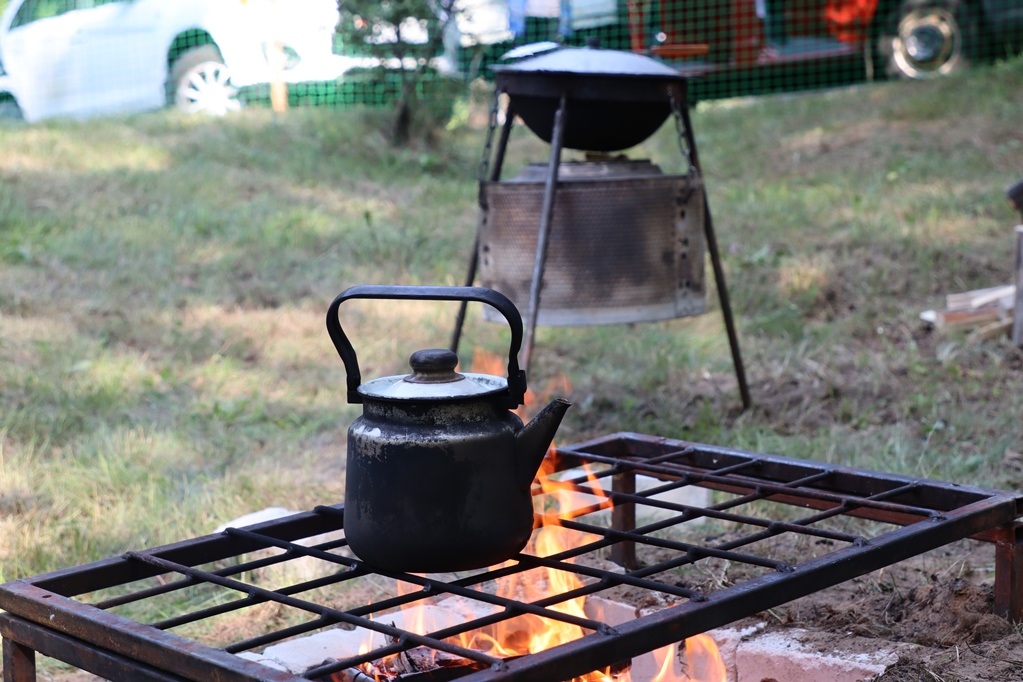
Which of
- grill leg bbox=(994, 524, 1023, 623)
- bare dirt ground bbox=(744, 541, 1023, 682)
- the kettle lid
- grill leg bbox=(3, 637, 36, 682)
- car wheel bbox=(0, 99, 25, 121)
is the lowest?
bare dirt ground bbox=(744, 541, 1023, 682)

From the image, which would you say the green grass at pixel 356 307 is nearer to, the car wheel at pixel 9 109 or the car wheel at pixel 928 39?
the car wheel at pixel 928 39

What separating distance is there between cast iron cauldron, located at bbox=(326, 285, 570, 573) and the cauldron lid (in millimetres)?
2438

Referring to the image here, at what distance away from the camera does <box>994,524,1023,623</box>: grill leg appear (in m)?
2.49

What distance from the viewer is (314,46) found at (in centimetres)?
1009

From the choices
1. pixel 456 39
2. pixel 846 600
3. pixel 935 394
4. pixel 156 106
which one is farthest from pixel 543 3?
pixel 846 600

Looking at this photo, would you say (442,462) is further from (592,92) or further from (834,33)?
(834,33)

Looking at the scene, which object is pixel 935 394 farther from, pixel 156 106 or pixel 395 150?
pixel 156 106

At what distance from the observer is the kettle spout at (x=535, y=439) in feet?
6.14

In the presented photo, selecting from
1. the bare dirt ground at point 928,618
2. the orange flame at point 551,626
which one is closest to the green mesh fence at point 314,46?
the orange flame at point 551,626

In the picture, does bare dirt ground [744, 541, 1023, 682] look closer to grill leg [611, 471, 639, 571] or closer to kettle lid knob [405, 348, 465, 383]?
grill leg [611, 471, 639, 571]

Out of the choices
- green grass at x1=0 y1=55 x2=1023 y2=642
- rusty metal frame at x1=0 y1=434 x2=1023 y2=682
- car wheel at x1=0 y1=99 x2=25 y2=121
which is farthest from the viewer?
car wheel at x1=0 y1=99 x2=25 y2=121

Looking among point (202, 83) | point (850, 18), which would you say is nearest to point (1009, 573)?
point (850, 18)

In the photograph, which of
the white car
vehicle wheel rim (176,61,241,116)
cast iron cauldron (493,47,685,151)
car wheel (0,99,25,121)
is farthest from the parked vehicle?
cast iron cauldron (493,47,685,151)

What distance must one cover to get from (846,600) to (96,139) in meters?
6.95
